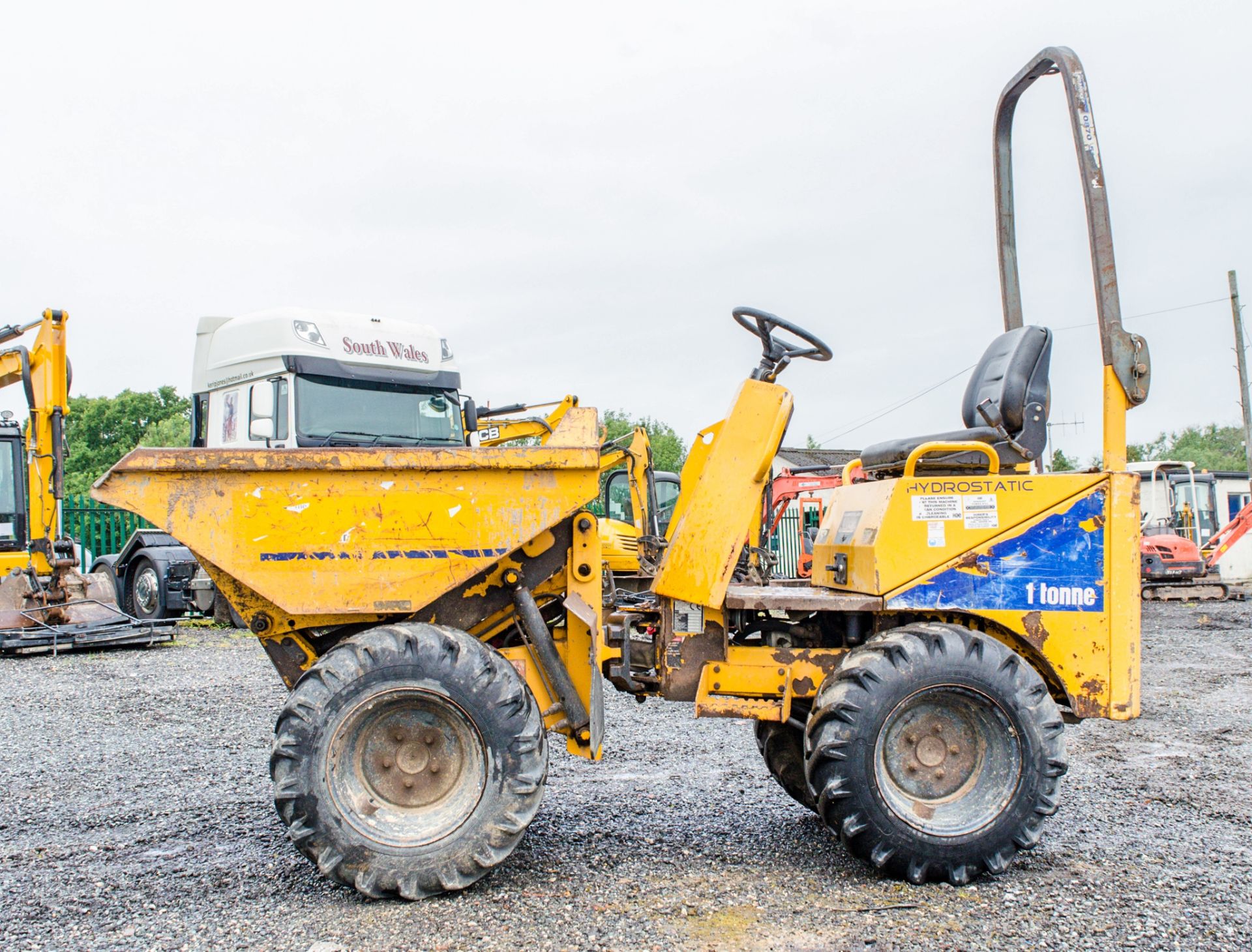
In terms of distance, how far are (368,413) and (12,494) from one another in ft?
18.3

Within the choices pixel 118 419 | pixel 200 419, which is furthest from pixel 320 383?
pixel 118 419

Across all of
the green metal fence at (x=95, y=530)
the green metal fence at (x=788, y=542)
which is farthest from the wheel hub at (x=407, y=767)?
the green metal fence at (x=788, y=542)

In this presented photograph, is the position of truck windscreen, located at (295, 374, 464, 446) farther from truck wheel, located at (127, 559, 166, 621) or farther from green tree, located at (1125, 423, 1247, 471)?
green tree, located at (1125, 423, 1247, 471)

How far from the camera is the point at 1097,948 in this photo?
3172mm

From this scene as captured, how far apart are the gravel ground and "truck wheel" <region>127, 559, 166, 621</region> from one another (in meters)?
6.73

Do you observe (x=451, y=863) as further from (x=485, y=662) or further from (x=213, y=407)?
(x=213, y=407)

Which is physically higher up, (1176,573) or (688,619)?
(688,619)

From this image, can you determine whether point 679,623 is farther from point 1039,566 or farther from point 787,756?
point 1039,566

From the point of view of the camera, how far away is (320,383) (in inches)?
356

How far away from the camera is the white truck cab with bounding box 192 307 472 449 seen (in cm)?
886

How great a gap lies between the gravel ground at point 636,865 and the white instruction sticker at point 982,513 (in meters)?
1.32

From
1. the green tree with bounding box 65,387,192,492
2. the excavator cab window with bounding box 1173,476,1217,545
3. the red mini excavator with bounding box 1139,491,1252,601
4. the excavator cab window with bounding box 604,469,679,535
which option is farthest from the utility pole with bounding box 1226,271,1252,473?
the green tree with bounding box 65,387,192,492

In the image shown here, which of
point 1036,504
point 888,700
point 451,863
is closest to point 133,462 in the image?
point 451,863

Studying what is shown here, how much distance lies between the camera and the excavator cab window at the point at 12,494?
11859 millimetres
